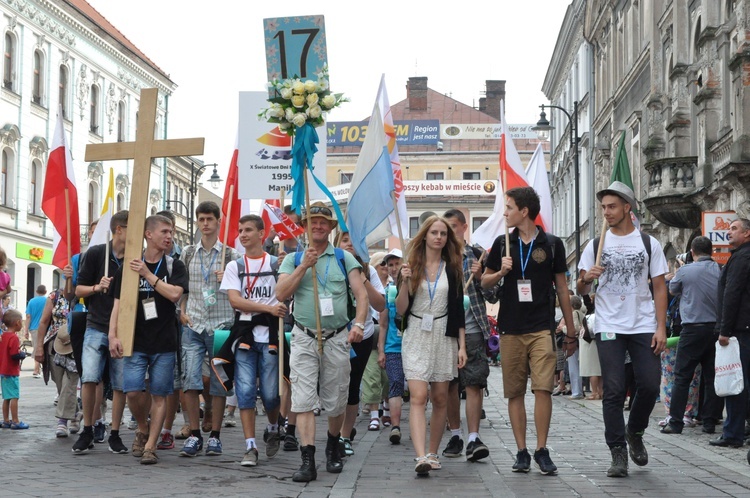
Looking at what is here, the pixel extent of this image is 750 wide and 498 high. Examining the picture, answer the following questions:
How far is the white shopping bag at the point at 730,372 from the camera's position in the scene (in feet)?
35.8

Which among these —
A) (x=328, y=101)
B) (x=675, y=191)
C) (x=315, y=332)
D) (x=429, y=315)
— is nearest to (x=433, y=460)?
(x=429, y=315)

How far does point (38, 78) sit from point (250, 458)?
140 ft

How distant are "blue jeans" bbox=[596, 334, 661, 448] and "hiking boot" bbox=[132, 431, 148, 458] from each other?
3.62 meters

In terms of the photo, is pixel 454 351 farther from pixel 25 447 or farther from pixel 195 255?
pixel 25 447

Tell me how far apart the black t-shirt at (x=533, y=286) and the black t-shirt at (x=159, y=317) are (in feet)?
8.63

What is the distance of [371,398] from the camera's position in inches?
518

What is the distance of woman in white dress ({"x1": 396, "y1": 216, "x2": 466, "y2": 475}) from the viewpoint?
9180 mm

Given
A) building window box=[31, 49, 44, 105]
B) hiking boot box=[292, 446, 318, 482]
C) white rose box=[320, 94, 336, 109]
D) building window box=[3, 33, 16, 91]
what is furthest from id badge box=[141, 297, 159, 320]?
building window box=[31, 49, 44, 105]

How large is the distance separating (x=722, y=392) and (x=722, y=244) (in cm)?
837

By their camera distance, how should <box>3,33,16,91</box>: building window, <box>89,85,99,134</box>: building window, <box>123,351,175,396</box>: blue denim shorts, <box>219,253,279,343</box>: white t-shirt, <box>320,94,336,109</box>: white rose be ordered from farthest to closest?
1. <box>89,85,99,134</box>: building window
2. <box>3,33,16,91</box>: building window
3. <box>219,253,279,343</box>: white t-shirt
4. <box>123,351,175,396</box>: blue denim shorts
5. <box>320,94,336,109</box>: white rose

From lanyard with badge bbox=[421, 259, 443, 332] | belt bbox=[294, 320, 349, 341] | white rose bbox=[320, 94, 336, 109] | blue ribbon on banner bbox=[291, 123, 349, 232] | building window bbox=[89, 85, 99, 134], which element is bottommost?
belt bbox=[294, 320, 349, 341]

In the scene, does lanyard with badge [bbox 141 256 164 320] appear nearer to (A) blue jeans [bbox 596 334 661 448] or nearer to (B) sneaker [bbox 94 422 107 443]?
(B) sneaker [bbox 94 422 107 443]

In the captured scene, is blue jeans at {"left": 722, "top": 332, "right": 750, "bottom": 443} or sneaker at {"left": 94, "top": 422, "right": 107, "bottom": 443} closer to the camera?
blue jeans at {"left": 722, "top": 332, "right": 750, "bottom": 443}

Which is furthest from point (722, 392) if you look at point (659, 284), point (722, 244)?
point (722, 244)
